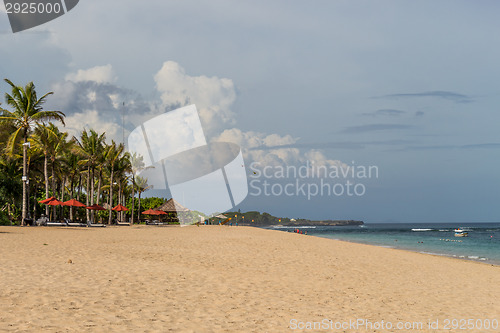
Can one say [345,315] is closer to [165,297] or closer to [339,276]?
[165,297]

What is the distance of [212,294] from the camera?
9.30 m

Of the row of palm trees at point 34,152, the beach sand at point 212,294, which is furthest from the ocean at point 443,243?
the row of palm trees at point 34,152

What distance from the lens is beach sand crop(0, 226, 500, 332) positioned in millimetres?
6922

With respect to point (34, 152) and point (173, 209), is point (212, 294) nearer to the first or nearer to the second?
point (34, 152)

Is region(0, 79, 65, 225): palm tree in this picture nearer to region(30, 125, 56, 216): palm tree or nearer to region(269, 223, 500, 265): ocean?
region(30, 125, 56, 216): palm tree

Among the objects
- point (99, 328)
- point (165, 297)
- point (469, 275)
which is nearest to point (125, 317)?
point (99, 328)

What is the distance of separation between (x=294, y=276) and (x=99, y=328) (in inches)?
283

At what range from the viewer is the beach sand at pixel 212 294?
6922 millimetres

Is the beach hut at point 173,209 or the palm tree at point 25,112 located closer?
the palm tree at point 25,112

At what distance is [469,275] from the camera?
16281 millimetres

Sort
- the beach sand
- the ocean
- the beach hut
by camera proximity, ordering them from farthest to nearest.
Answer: the beach hut
the ocean
the beach sand

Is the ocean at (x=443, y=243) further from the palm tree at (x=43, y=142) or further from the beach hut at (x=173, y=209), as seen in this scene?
the palm tree at (x=43, y=142)

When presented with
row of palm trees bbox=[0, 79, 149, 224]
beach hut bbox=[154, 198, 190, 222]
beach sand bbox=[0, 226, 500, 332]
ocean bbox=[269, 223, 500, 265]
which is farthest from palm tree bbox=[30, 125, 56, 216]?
ocean bbox=[269, 223, 500, 265]

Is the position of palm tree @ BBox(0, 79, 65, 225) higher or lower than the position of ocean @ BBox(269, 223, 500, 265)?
higher
